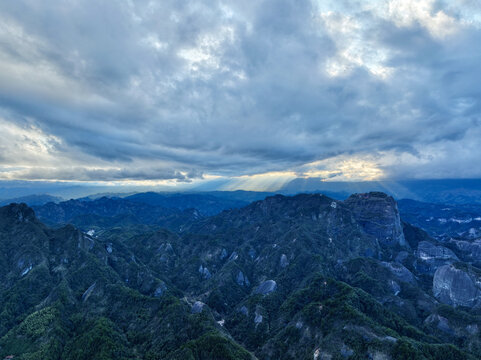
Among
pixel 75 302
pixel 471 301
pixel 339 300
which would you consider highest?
pixel 339 300

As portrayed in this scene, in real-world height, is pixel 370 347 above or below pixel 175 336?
above

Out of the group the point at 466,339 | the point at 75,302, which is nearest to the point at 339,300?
the point at 466,339

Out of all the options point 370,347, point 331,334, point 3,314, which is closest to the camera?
point 370,347

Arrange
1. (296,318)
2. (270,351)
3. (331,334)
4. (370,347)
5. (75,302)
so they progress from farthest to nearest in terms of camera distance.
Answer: (75,302) < (296,318) < (270,351) < (331,334) < (370,347)

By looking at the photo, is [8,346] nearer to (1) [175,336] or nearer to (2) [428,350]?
(1) [175,336]

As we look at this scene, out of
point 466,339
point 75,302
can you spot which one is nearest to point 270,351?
point 466,339

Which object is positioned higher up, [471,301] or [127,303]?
[127,303]

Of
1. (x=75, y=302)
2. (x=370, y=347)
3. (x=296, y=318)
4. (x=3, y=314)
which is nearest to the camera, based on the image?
(x=370, y=347)

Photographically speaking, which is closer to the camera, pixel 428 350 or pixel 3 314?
pixel 428 350

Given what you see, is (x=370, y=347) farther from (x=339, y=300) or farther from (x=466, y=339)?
(x=466, y=339)
